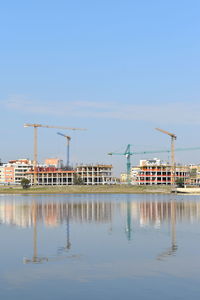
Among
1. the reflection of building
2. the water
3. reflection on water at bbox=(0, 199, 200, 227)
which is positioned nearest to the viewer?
the water

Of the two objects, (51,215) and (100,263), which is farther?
(51,215)

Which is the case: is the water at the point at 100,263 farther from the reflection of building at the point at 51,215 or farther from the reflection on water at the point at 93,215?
the reflection of building at the point at 51,215

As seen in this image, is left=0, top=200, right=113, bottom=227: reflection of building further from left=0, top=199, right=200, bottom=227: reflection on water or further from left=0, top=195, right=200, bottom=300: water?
left=0, top=195, right=200, bottom=300: water

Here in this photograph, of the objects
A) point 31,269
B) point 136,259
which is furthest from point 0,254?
point 136,259

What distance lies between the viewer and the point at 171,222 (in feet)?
154

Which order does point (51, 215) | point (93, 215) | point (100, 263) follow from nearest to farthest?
point (100, 263)
point (51, 215)
point (93, 215)

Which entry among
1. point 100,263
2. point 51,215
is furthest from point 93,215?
point 100,263

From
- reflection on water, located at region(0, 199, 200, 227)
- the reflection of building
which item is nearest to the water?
reflection on water, located at region(0, 199, 200, 227)

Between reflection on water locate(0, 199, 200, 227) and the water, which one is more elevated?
the water

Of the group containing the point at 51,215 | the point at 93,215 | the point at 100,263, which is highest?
the point at 100,263

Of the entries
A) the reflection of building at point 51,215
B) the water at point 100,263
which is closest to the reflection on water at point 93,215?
the reflection of building at point 51,215

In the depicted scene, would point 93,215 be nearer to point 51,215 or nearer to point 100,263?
point 51,215

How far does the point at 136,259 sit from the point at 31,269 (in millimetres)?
5636

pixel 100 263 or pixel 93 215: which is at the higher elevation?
pixel 100 263
